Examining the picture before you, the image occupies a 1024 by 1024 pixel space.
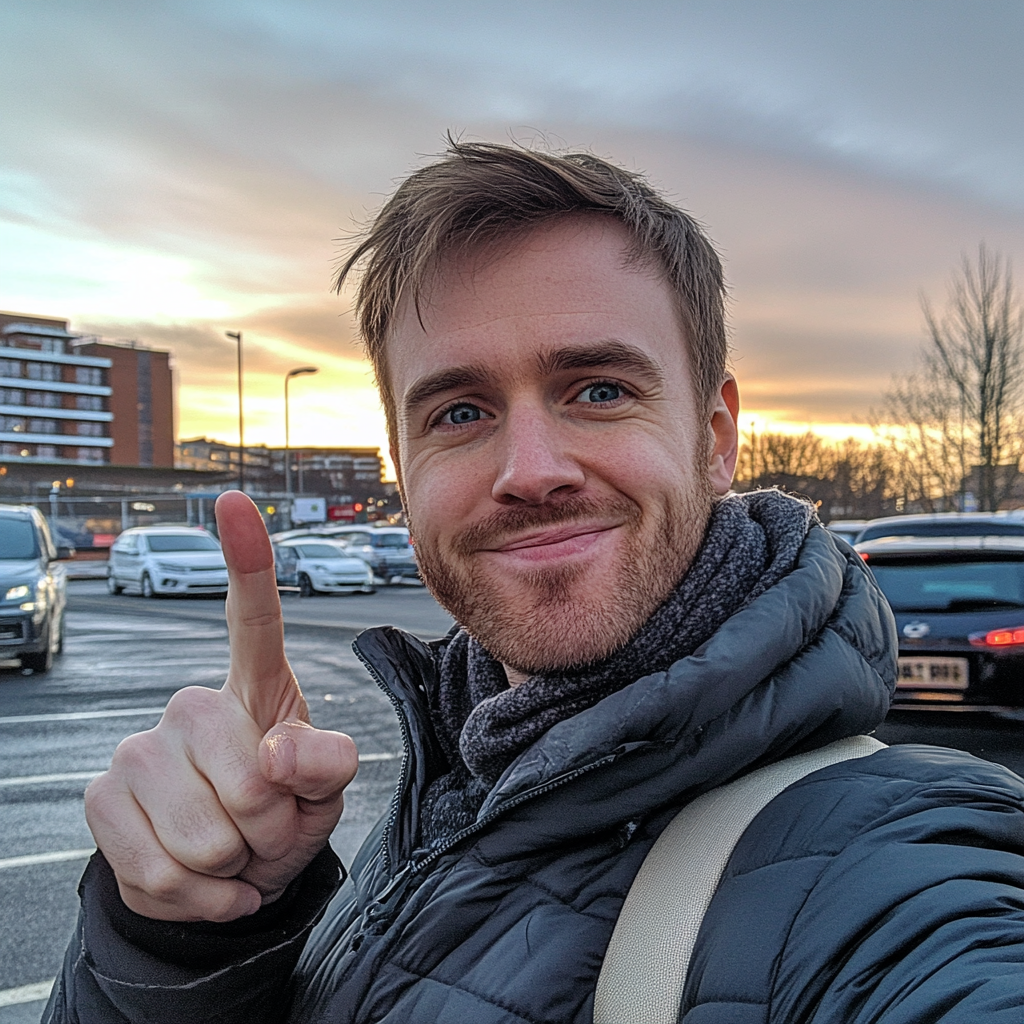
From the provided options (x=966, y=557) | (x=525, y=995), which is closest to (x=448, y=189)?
(x=525, y=995)

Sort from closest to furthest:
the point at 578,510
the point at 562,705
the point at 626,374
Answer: the point at 562,705, the point at 578,510, the point at 626,374

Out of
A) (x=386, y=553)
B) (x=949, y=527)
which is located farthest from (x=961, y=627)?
(x=386, y=553)

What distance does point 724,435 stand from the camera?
1824 millimetres

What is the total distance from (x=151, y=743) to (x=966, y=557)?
548cm

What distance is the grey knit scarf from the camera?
1357 millimetres

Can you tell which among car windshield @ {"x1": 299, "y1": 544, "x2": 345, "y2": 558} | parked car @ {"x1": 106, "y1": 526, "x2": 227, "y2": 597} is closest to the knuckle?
parked car @ {"x1": 106, "y1": 526, "x2": 227, "y2": 597}

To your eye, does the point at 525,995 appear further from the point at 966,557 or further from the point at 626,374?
the point at 966,557

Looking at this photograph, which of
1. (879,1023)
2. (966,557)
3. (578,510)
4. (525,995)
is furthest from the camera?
(966,557)

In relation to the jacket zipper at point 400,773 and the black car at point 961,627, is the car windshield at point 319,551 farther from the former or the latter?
the jacket zipper at point 400,773

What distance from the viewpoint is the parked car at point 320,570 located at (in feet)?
72.9

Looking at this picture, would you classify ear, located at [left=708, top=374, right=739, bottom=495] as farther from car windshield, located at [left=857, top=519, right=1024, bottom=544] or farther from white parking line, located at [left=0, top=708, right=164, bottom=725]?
white parking line, located at [left=0, top=708, right=164, bottom=725]

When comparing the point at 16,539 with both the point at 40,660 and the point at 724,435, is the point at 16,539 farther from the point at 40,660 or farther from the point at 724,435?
the point at 724,435

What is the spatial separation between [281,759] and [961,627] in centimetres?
524

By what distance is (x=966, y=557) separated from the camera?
5.71m
